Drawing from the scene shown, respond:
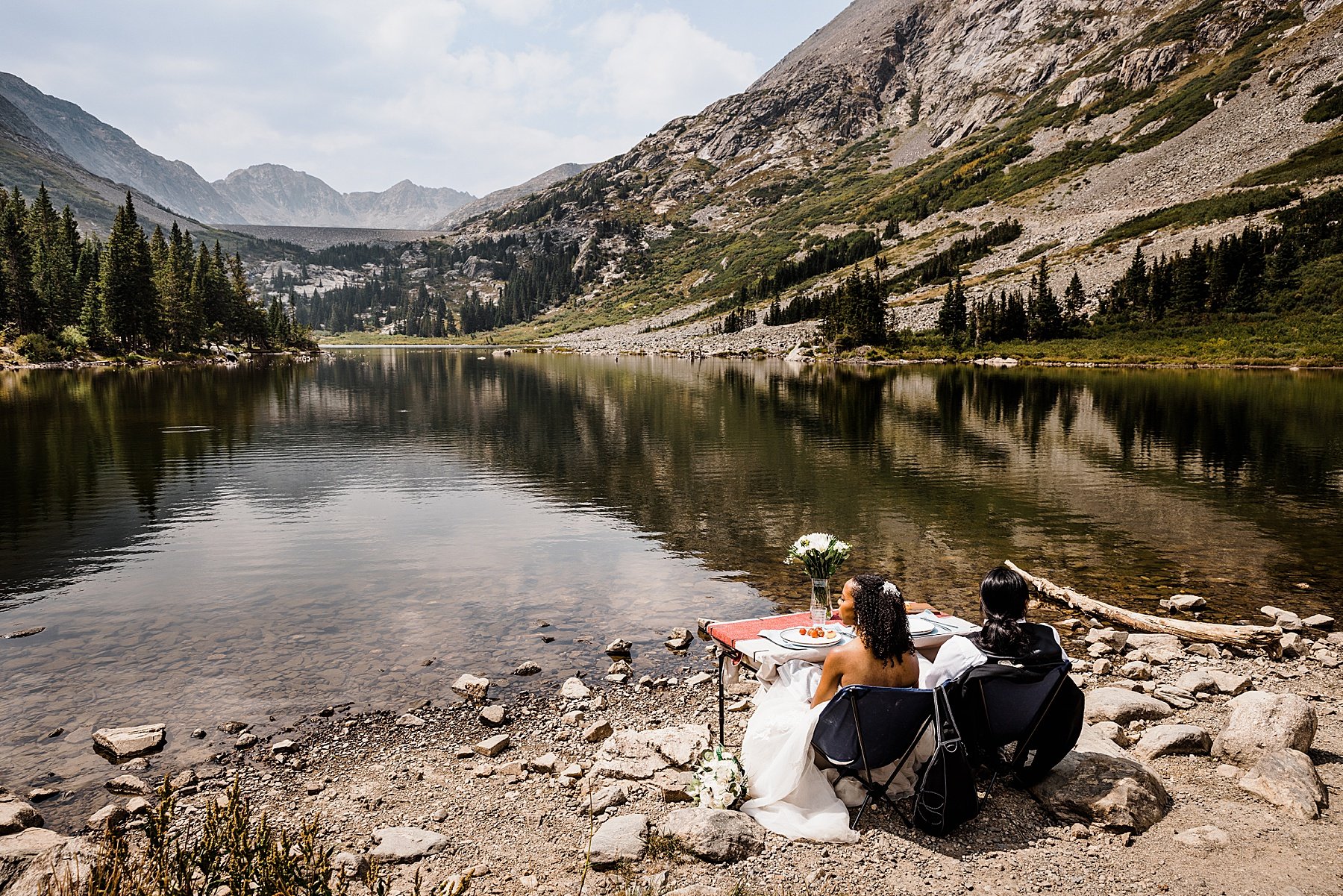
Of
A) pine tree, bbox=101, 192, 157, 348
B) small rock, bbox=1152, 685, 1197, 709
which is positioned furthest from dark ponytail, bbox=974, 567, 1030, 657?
pine tree, bbox=101, 192, 157, 348

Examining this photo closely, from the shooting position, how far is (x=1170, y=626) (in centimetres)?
1287

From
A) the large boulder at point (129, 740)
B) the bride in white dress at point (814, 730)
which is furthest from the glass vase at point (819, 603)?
the large boulder at point (129, 740)

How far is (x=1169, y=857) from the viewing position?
6379 mm

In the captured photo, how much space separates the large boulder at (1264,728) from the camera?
7789 millimetres

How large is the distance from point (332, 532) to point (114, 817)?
14.0 meters

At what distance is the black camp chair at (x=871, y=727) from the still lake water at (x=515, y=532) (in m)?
5.90

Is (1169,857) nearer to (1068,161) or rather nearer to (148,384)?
(148,384)

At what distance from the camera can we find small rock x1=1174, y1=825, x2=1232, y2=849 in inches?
255

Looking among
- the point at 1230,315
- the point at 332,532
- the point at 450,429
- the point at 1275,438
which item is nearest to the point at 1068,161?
the point at 1230,315

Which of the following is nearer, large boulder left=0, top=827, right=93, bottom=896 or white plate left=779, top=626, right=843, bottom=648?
large boulder left=0, top=827, right=93, bottom=896

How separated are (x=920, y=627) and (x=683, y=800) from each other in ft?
12.2

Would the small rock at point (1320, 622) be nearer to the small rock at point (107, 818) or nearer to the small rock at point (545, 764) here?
the small rock at point (545, 764)

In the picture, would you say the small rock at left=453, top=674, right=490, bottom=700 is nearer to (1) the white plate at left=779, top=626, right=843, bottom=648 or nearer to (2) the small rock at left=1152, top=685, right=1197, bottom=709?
(1) the white plate at left=779, top=626, right=843, bottom=648

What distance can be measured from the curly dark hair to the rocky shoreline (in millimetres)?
1798
